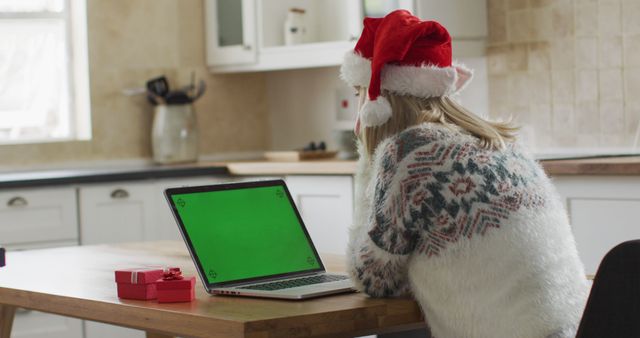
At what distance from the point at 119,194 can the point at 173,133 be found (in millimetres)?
644

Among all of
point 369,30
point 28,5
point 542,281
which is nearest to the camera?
point 542,281

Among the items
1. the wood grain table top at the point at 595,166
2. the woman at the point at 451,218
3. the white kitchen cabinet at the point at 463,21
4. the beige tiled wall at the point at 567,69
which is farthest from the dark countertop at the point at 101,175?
the woman at the point at 451,218

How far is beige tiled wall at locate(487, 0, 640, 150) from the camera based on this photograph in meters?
4.17

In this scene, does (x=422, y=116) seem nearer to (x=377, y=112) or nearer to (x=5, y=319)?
(x=377, y=112)

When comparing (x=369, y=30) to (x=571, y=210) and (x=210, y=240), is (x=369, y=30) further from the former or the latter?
(x=571, y=210)

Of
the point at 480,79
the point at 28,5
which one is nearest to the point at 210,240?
the point at 480,79

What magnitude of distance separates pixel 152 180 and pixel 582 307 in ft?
9.98

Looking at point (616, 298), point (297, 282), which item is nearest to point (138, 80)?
point (297, 282)

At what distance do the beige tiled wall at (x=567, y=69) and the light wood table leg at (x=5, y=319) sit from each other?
7.89ft

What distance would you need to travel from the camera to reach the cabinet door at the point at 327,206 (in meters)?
4.41

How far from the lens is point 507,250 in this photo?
184 centimetres

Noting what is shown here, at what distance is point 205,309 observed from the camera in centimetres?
186

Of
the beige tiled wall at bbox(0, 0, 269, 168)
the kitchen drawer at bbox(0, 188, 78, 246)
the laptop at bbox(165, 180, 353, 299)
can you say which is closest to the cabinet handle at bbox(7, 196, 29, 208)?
the kitchen drawer at bbox(0, 188, 78, 246)

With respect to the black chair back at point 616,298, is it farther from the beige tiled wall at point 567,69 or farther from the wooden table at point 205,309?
the beige tiled wall at point 567,69
